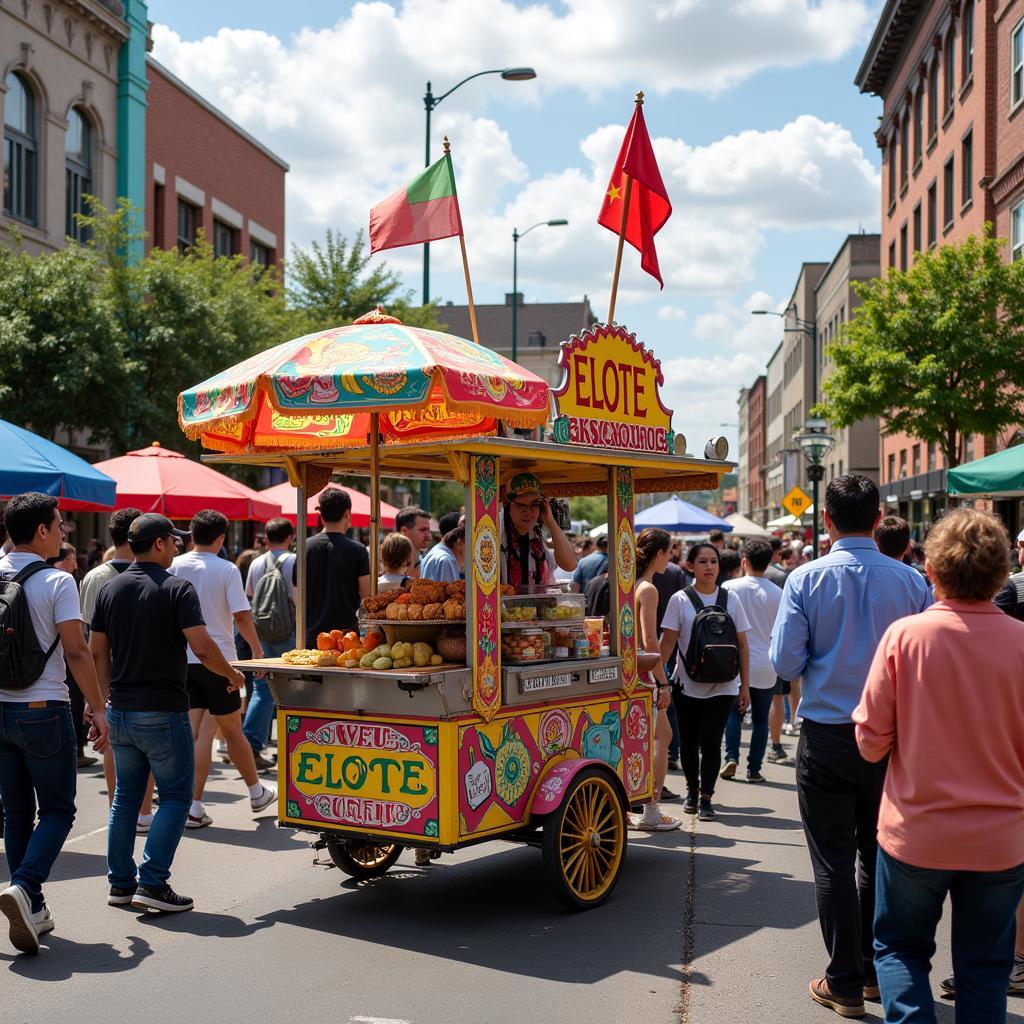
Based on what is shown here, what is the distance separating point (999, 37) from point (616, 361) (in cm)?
Result: 2307

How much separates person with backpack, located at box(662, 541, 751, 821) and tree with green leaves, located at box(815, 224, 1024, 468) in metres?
13.7

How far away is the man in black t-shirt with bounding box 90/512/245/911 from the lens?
6.40 metres

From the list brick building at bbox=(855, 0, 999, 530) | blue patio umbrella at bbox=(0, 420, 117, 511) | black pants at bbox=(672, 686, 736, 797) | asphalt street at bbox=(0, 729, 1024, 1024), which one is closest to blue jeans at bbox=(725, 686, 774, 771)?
black pants at bbox=(672, 686, 736, 797)

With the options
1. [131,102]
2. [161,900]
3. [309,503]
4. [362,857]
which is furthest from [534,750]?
[131,102]

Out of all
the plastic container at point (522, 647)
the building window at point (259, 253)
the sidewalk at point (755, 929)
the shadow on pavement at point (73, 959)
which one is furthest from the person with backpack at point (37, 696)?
the building window at point (259, 253)

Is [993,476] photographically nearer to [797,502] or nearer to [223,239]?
[797,502]

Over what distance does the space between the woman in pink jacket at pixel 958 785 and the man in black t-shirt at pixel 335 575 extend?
6.04 metres

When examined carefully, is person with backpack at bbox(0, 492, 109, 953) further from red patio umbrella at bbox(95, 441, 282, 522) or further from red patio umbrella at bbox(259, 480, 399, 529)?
red patio umbrella at bbox(259, 480, 399, 529)

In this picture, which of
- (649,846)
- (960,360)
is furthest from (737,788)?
(960,360)

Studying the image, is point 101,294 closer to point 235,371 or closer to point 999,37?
point 235,371

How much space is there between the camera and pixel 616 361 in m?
7.35

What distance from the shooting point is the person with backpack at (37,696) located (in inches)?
233

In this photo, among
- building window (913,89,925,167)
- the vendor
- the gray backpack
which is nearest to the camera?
the vendor

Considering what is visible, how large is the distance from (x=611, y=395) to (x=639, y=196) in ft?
6.45
